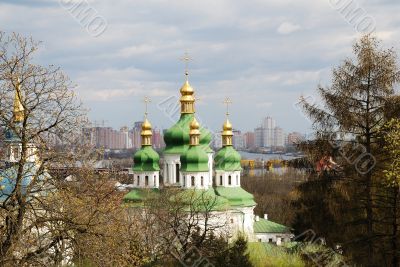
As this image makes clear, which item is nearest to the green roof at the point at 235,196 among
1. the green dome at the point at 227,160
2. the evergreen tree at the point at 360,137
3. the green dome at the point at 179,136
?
the green dome at the point at 227,160

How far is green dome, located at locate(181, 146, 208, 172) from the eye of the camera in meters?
38.3

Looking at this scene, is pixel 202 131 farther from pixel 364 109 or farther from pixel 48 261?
pixel 48 261

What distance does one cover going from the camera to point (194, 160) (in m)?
38.5

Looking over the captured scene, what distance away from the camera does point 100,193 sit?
13523 millimetres

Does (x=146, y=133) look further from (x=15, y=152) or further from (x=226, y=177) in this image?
(x=15, y=152)

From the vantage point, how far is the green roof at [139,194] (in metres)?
37.9

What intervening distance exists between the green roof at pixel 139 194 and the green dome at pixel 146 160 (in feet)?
4.75

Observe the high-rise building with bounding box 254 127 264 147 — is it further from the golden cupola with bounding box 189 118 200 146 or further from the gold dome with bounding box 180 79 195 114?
the golden cupola with bounding box 189 118 200 146

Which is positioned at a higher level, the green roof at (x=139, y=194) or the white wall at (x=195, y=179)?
the white wall at (x=195, y=179)

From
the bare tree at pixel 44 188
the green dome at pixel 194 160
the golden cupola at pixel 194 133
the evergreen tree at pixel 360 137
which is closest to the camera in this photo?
the bare tree at pixel 44 188

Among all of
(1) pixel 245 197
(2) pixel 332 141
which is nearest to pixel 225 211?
(1) pixel 245 197

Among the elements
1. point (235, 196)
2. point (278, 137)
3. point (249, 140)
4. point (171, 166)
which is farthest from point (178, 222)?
point (249, 140)

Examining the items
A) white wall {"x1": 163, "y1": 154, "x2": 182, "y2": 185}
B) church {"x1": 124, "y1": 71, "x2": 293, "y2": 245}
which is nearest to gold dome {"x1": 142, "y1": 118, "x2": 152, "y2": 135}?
church {"x1": 124, "y1": 71, "x2": 293, "y2": 245}

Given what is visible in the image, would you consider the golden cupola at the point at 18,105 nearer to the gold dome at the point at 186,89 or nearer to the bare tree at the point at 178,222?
the bare tree at the point at 178,222
